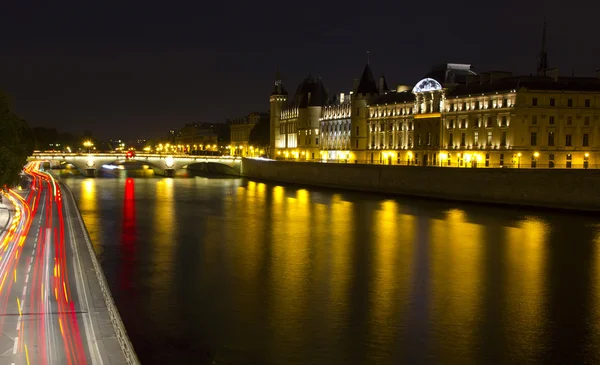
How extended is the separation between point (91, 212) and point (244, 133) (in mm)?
82082

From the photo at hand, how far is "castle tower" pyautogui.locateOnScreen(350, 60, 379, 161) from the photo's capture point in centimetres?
7406

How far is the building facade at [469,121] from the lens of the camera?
167ft

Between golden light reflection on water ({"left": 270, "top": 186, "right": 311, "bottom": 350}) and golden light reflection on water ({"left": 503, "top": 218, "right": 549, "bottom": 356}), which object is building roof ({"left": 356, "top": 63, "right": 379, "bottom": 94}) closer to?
golden light reflection on water ({"left": 270, "top": 186, "right": 311, "bottom": 350})

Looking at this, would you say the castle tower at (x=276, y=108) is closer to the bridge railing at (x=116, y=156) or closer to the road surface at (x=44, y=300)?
the bridge railing at (x=116, y=156)

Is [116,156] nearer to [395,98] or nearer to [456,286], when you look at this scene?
[395,98]

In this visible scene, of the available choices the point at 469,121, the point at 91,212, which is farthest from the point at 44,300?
the point at 469,121

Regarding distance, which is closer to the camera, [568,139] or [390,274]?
[390,274]

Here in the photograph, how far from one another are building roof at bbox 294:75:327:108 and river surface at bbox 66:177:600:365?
2013 inches

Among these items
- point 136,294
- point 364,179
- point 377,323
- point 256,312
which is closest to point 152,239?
point 136,294

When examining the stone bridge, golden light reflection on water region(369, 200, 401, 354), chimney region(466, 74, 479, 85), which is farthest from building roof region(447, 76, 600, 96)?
the stone bridge

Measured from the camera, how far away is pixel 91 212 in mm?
39531

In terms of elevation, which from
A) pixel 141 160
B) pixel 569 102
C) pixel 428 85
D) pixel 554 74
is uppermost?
pixel 554 74

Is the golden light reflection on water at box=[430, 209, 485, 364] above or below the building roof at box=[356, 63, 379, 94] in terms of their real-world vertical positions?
below

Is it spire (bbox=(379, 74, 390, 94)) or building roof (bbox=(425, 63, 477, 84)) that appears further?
spire (bbox=(379, 74, 390, 94))
